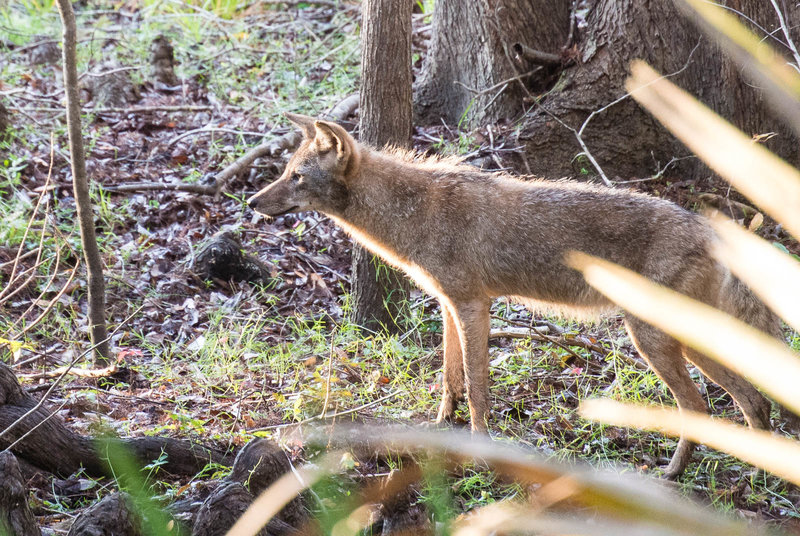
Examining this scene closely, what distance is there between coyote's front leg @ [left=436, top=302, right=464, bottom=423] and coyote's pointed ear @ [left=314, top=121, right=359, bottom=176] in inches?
53.3

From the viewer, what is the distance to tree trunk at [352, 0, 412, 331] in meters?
6.78

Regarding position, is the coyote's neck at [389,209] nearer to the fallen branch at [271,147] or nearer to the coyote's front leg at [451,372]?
the coyote's front leg at [451,372]

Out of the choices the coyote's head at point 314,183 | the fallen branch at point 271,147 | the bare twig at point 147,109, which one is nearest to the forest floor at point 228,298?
the bare twig at point 147,109

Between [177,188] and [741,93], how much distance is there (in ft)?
21.5

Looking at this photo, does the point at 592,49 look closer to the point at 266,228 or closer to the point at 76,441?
the point at 266,228

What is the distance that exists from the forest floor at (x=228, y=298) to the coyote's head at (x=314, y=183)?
1212mm

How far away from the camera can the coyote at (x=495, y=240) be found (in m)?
5.25

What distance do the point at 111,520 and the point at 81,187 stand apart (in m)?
3.78

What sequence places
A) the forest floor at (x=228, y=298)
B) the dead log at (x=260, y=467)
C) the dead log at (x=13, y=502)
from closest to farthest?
1. the dead log at (x=13, y=502)
2. the dead log at (x=260, y=467)
3. the forest floor at (x=228, y=298)

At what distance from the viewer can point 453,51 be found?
9.43 metres

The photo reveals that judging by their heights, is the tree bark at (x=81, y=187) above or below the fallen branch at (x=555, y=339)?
above

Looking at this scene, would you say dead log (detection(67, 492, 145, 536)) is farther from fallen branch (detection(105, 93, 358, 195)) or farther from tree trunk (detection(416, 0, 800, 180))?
fallen branch (detection(105, 93, 358, 195))

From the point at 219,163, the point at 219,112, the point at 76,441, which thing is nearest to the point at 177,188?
the point at 219,163

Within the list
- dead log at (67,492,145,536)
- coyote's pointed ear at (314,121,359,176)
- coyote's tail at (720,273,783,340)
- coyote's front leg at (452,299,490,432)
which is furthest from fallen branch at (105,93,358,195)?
dead log at (67,492,145,536)
